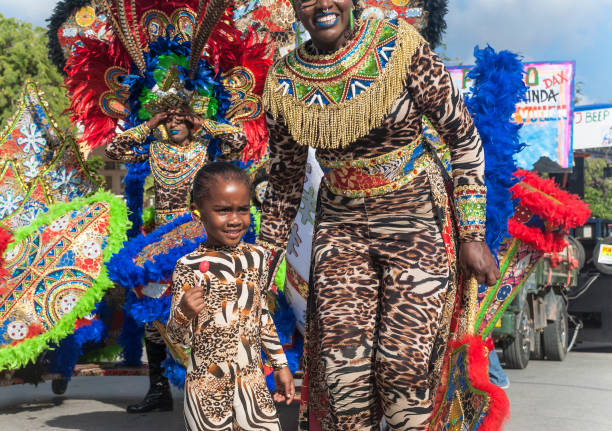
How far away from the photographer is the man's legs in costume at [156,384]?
18.4 ft

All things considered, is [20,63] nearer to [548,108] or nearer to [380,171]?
[548,108]

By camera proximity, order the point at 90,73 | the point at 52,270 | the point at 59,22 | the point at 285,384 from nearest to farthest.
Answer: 1. the point at 285,384
2. the point at 52,270
3. the point at 90,73
4. the point at 59,22

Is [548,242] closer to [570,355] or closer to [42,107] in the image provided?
[42,107]

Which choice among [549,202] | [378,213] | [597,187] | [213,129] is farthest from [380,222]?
[597,187]

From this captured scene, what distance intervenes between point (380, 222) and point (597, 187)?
31.4 m

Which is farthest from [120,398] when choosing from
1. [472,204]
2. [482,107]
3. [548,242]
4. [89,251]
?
[472,204]

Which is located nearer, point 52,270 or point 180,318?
point 180,318

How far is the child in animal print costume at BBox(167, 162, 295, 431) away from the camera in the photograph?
2.83m

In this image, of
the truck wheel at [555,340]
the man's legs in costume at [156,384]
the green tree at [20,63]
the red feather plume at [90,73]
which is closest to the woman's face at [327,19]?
the man's legs in costume at [156,384]

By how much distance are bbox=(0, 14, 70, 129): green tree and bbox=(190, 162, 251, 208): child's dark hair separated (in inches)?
656

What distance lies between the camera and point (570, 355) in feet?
35.4

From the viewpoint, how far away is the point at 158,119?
18.5 ft

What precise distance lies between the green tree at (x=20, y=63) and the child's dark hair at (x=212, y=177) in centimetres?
1665

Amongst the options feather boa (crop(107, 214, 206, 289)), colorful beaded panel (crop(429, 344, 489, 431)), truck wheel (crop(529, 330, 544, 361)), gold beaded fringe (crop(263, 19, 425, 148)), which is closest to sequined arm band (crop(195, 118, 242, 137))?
feather boa (crop(107, 214, 206, 289))
